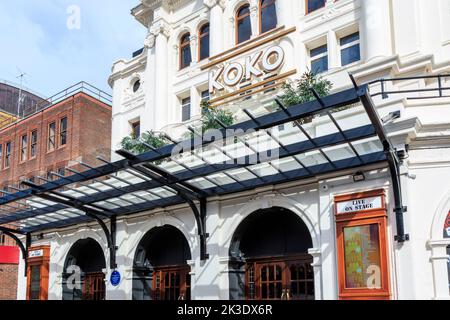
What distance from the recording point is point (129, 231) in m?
16.6

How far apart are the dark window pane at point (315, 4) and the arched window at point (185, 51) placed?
561 cm

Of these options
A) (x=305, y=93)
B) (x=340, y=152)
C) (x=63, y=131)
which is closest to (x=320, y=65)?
(x=305, y=93)

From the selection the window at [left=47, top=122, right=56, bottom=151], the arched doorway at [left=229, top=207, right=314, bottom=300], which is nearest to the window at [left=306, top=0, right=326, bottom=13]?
the arched doorway at [left=229, top=207, right=314, bottom=300]

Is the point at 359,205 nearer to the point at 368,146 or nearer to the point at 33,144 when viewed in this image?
the point at 368,146

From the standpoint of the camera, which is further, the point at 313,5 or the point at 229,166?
the point at 313,5

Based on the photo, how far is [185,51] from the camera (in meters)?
22.8

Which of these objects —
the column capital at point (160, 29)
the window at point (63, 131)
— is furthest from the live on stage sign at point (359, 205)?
the window at point (63, 131)

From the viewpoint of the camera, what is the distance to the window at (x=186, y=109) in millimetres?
22359

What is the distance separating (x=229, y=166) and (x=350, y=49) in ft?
26.3

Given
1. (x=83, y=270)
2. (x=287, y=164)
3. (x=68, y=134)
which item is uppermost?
(x=68, y=134)

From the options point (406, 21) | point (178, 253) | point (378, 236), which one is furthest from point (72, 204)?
point (406, 21)

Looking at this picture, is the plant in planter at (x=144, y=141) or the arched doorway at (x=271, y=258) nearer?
the arched doorway at (x=271, y=258)

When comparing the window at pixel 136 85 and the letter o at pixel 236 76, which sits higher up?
the window at pixel 136 85

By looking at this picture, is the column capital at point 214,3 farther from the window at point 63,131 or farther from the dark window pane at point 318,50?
the window at point 63,131
